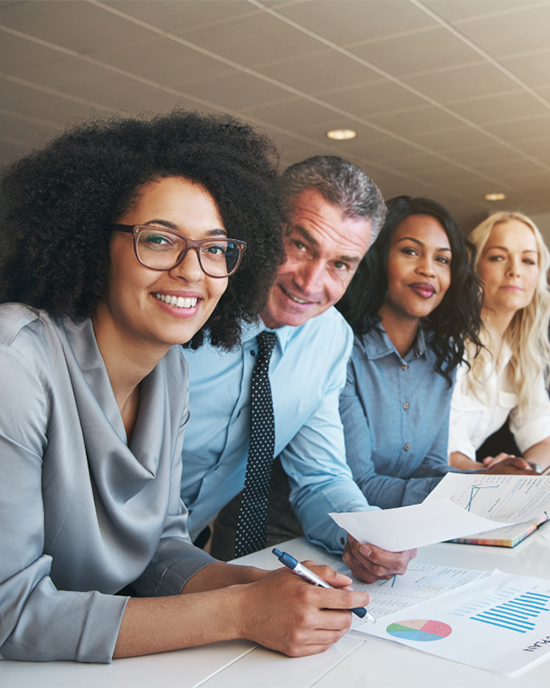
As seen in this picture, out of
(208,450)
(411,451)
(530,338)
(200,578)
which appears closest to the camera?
(200,578)

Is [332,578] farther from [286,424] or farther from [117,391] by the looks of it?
[286,424]

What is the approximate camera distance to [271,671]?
891 millimetres

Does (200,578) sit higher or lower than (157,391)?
lower

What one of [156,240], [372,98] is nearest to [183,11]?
[372,98]

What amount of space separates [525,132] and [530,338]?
417cm

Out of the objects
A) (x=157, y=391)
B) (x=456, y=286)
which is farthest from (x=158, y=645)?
(x=456, y=286)

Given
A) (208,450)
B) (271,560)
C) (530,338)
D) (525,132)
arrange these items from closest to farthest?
(271,560), (208,450), (530,338), (525,132)

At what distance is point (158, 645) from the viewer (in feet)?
3.01

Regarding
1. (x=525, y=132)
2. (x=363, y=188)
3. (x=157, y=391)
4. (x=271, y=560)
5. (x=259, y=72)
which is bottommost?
(x=271, y=560)

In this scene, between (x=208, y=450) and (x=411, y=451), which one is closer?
(x=208, y=450)

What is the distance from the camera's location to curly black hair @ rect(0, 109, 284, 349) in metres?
1.15

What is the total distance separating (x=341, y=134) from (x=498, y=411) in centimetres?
417

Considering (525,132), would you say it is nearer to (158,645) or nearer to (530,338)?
(530,338)

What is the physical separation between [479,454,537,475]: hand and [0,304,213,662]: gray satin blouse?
3.15ft
